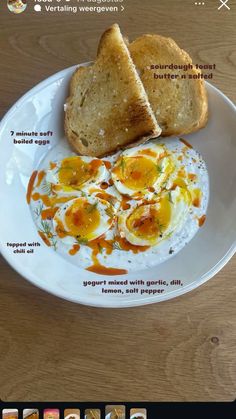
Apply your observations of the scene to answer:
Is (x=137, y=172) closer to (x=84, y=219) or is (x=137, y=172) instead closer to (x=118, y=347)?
(x=84, y=219)

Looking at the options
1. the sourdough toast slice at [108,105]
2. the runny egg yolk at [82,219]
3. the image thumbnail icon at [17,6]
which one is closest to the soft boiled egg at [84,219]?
the runny egg yolk at [82,219]

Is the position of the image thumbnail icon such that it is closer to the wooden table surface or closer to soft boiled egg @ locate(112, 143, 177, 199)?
soft boiled egg @ locate(112, 143, 177, 199)

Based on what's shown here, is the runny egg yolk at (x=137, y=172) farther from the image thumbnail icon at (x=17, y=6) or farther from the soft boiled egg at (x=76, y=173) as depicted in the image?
the image thumbnail icon at (x=17, y=6)

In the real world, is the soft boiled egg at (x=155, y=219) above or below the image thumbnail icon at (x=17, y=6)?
below

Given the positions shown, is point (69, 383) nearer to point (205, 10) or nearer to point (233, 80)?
point (233, 80)

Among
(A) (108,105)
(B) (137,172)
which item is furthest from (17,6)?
(B) (137,172)

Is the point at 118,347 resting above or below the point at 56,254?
below

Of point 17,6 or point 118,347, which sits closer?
point 118,347
